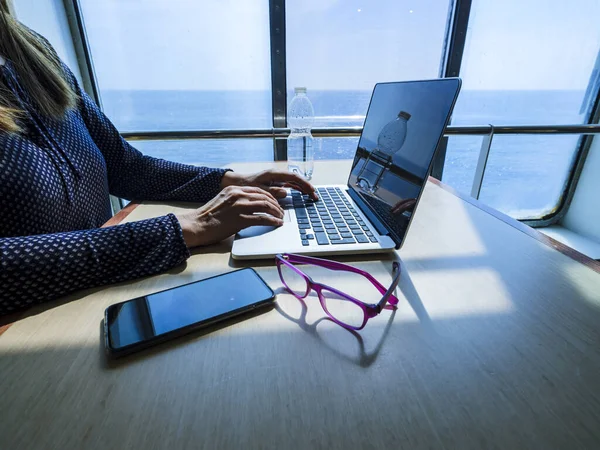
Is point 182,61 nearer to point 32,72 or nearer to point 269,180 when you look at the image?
point 32,72

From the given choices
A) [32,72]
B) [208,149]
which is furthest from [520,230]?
[208,149]

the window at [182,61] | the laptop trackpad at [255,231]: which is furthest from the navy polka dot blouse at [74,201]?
the window at [182,61]

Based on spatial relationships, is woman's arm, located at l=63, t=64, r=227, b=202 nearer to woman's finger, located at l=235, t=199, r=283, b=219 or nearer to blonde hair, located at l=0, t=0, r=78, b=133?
blonde hair, located at l=0, t=0, r=78, b=133

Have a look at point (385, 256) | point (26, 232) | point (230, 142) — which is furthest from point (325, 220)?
point (230, 142)

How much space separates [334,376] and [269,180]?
0.55 metres

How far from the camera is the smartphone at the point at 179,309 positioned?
0.32 meters

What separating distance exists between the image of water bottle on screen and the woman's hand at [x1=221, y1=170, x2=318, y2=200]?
125mm

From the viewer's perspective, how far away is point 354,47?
1.67 metres

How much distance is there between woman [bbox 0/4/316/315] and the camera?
1.30 ft

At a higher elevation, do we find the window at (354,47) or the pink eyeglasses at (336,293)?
the window at (354,47)

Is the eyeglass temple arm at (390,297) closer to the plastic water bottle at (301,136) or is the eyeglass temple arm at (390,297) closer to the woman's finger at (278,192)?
the woman's finger at (278,192)

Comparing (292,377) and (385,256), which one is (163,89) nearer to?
(385,256)

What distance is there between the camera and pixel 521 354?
305 millimetres

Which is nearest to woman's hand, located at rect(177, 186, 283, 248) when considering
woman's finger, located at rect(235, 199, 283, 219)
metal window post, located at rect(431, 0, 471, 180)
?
woman's finger, located at rect(235, 199, 283, 219)
